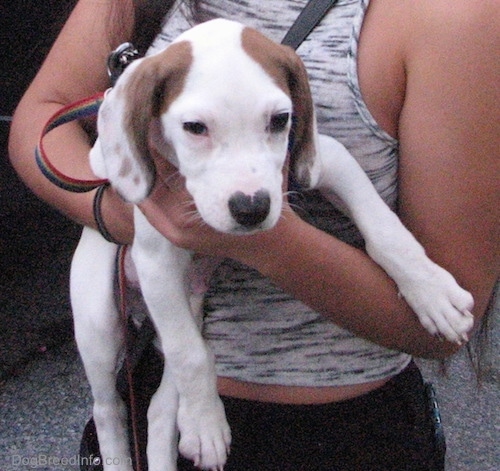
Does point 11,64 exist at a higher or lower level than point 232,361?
lower

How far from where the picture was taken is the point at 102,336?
119 centimetres

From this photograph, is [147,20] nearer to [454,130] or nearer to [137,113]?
[137,113]

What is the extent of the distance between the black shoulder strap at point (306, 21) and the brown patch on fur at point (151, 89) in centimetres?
18

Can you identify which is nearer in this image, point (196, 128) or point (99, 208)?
point (196, 128)

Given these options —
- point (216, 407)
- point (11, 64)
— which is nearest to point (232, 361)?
point (216, 407)

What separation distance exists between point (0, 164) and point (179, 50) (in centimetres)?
161

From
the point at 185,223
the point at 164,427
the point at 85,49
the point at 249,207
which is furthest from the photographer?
the point at 85,49

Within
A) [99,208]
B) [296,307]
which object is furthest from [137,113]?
[296,307]

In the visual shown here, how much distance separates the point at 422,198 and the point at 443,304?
0.13 meters

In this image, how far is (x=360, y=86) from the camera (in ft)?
3.25

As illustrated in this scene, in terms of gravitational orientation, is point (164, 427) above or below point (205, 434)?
below

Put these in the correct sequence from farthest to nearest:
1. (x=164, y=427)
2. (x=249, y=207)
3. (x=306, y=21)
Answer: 1. (x=164, y=427)
2. (x=306, y=21)
3. (x=249, y=207)

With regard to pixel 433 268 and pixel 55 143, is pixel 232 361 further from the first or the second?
pixel 55 143

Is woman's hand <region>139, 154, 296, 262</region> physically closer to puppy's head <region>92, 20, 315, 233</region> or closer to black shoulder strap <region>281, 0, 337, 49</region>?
puppy's head <region>92, 20, 315, 233</region>
